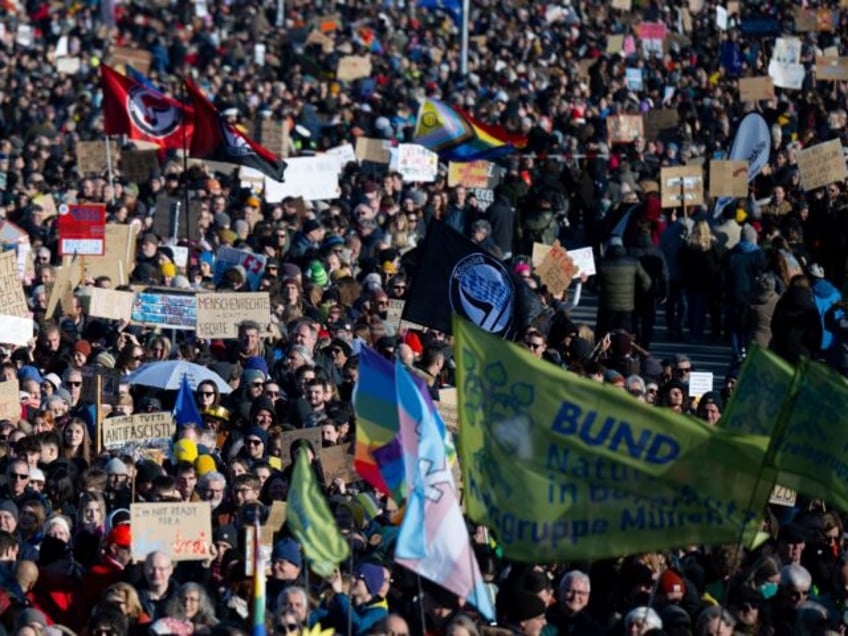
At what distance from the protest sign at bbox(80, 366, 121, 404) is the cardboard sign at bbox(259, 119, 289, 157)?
1035cm

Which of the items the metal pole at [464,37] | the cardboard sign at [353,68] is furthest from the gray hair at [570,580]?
the metal pole at [464,37]

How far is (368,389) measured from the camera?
9.87m

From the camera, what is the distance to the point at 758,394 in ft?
31.0

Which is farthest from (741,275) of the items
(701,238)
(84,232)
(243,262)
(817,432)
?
(817,432)

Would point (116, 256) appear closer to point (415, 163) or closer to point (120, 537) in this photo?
point (415, 163)

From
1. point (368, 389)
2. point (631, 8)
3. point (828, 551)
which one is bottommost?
point (631, 8)

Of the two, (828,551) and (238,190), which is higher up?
(828,551)

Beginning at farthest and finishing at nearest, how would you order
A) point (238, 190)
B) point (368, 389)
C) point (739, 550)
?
point (238, 190) → point (739, 550) → point (368, 389)

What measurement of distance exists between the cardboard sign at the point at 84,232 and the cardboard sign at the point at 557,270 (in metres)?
3.47

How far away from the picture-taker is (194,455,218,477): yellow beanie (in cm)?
1253

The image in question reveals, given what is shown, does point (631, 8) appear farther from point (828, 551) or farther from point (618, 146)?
point (828, 551)

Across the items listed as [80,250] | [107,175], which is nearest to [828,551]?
[80,250]

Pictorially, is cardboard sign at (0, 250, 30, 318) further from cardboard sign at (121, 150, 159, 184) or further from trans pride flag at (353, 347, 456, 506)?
cardboard sign at (121, 150, 159, 184)

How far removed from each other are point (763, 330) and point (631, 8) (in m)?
20.8
